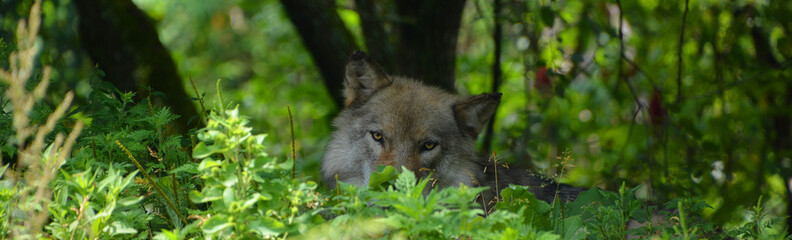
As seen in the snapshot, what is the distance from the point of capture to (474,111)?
4.59 m

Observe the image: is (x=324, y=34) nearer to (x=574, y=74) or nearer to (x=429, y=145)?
(x=429, y=145)

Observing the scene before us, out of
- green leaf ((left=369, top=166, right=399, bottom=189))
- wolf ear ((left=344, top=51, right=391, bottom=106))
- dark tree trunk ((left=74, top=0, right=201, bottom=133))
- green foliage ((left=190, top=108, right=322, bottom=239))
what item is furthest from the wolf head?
green foliage ((left=190, top=108, right=322, bottom=239))

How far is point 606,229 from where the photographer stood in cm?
272

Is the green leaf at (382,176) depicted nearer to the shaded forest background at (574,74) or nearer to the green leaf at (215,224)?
the green leaf at (215,224)

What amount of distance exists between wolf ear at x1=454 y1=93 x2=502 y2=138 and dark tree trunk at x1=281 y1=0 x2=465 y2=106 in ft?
4.33

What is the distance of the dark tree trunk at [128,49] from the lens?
4496mm

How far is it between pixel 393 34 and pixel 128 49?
234cm

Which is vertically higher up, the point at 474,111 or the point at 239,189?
the point at 239,189

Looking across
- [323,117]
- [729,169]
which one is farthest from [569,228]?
[323,117]

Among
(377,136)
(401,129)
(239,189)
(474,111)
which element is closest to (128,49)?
(377,136)

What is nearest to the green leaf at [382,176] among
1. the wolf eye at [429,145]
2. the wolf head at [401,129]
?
the wolf head at [401,129]

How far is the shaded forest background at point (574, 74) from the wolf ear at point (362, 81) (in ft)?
2.78

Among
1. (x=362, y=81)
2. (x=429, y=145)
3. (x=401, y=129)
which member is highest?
(x=362, y=81)

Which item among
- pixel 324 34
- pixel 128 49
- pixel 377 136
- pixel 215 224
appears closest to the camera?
pixel 215 224
